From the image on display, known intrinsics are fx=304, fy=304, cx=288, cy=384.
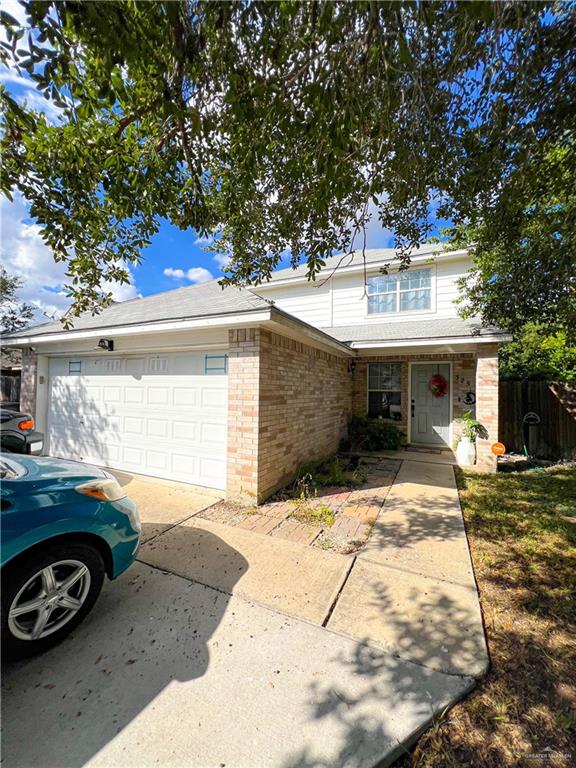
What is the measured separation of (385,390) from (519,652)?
25.6 feet

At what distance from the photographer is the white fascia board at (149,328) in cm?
434

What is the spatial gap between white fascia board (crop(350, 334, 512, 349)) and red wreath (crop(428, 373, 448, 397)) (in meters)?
1.90

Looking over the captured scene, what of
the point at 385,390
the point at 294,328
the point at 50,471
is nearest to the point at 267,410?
the point at 294,328

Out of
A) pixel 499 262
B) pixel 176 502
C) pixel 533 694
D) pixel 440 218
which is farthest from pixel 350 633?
pixel 499 262

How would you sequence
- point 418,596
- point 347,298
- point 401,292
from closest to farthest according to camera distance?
point 418,596, point 401,292, point 347,298

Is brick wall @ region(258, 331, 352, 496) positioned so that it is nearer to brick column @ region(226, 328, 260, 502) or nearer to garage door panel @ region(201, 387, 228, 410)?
brick column @ region(226, 328, 260, 502)

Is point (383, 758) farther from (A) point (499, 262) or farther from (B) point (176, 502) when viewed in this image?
(A) point (499, 262)

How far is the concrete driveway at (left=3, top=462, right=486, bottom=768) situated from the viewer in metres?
1.56

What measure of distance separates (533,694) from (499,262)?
6.81m

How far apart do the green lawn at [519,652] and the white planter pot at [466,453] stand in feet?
8.64

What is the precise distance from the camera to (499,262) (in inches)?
245

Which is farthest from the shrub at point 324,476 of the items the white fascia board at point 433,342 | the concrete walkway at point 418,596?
the white fascia board at point 433,342

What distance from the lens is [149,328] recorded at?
5238 millimetres

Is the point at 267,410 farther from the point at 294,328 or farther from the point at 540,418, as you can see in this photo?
the point at 540,418
